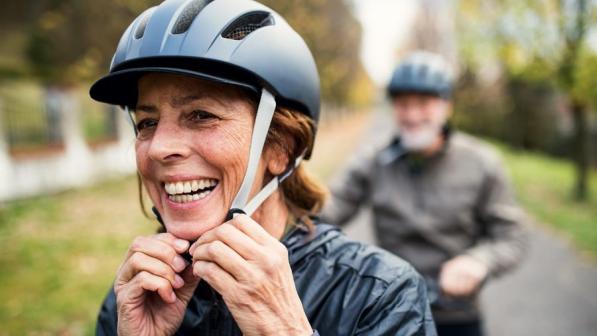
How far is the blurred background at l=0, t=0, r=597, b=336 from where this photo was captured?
5.61 m

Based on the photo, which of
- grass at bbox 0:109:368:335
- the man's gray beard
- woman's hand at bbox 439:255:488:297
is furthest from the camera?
grass at bbox 0:109:368:335

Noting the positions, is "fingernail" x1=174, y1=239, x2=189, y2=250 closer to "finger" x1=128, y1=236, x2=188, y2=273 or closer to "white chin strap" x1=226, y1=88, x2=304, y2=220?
"finger" x1=128, y1=236, x2=188, y2=273

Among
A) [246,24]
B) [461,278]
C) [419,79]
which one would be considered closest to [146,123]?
[246,24]

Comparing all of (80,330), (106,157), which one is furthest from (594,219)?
(106,157)

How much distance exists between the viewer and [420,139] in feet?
10.2

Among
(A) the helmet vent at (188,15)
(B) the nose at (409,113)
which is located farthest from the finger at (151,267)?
(B) the nose at (409,113)

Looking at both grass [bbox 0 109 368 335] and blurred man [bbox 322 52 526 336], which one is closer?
blurred man [bbox 322 52 526 336]

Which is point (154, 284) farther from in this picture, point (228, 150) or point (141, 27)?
point (141, 27)

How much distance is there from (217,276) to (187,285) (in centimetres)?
30

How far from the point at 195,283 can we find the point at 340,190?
1.89 m

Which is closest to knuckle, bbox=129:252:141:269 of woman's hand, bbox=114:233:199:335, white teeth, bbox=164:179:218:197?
woman's hand, bbox=114:233:199:335

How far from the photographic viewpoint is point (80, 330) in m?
4.84

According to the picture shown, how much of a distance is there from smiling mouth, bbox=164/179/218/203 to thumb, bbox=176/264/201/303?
0.23 metres

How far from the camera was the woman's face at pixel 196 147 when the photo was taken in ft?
5.17
